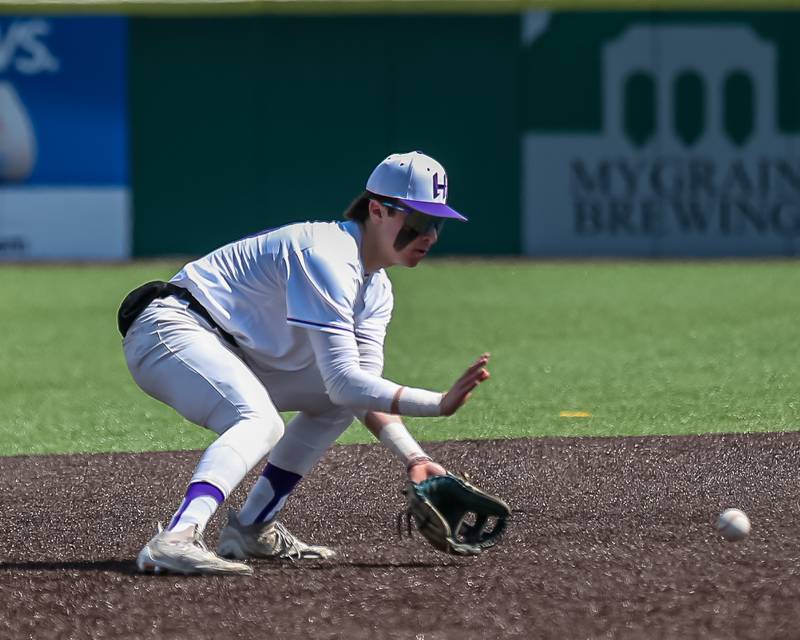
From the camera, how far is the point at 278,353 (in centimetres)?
556

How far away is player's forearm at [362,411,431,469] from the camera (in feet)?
18.4

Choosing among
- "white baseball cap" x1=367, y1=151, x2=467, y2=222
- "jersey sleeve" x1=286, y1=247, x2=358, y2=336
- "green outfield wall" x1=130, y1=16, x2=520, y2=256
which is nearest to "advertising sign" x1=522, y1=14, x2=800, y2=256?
"green outfield wall" x1=130, y1=16, x2=520, y2=256

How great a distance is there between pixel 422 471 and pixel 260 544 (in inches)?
27.9

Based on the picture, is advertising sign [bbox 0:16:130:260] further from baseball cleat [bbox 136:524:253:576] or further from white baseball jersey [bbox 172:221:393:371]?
baseball cleat [bbox 136:524:253:576]

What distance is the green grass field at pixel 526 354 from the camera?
9.13 meters

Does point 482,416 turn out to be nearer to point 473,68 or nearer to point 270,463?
point 270,463

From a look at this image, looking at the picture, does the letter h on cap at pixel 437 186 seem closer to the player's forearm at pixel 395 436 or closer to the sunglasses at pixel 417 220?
the sunglasses at pixel 417 220

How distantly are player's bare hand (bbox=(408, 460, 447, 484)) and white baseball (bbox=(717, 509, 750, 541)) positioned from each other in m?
Result: 1.12

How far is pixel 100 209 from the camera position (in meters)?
23.2

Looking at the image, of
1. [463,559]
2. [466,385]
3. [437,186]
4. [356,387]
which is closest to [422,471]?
[463,559]

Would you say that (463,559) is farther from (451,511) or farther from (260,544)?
(260,544)

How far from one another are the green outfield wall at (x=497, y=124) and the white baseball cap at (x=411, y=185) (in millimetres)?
17820

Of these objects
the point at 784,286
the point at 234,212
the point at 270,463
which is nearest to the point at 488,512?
the point at 270,463

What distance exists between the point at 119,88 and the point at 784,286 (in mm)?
10350
